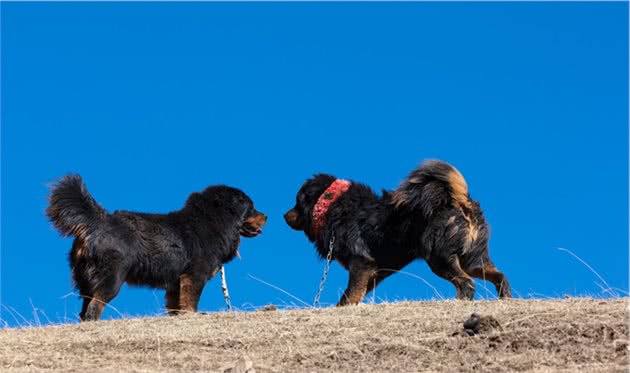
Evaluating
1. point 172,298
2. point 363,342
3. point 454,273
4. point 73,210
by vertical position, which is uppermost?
point 454,273

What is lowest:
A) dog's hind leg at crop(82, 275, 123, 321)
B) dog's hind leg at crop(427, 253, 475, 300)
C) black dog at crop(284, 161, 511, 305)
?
dog's hind leg at crop(82, 275, 123, 321)

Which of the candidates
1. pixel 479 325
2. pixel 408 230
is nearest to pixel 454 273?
pixel 408 230

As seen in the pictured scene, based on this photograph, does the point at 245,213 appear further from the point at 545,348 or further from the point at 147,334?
the point at 545,348

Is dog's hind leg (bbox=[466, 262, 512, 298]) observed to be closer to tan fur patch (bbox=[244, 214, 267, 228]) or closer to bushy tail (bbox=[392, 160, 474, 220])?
bushy tail (bbox=[392, 160, 474, 220])

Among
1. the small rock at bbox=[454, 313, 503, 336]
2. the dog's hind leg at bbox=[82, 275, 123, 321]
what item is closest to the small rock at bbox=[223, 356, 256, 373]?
the small rock at bbox=[454, 313, 503, 336]

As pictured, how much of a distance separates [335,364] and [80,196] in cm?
439

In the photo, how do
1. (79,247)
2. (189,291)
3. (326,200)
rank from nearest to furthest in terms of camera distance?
(79,247) → (189,291) → (326,200)

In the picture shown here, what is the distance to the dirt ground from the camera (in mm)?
7094

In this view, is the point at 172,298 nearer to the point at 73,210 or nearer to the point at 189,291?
the point at 189,291

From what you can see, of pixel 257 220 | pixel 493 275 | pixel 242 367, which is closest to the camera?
pixel 242 367

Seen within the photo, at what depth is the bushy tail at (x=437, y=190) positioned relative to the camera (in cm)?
1069

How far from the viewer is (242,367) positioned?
678 centimetres

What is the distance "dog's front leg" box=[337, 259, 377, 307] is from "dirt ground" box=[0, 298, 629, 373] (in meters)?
1.66

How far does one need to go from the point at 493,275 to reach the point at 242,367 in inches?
188
